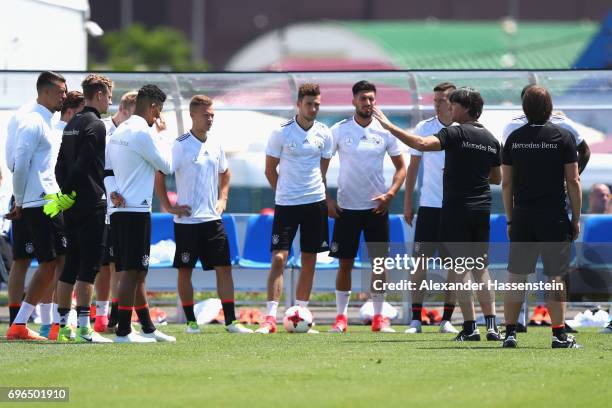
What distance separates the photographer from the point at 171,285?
17.6 m

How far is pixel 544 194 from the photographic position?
39.9ft

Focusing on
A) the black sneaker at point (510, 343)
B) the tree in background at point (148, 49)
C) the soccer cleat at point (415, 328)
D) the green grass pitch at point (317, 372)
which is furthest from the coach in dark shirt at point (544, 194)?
the tree in background at point (148, 49)

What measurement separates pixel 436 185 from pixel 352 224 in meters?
0.92

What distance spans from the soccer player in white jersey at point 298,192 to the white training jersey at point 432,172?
1.01 meters

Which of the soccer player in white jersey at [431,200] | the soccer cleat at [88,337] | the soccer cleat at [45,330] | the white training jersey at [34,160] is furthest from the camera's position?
the soccer player in white jersey at [431,200]

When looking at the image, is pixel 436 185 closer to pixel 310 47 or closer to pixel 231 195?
pixel 231 195

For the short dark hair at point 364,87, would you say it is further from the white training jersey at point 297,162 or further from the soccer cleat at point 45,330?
the soccer cleat at point 45,330

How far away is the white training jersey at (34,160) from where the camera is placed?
1313 centimetres

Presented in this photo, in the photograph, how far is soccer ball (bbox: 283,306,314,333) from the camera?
566 inches

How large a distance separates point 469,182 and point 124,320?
3.18m

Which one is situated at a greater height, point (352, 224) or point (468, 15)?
point (468, 15)

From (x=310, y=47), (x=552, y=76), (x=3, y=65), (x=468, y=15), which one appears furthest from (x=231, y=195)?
(x=468, y=15)

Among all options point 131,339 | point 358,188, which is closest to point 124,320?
point 131,339

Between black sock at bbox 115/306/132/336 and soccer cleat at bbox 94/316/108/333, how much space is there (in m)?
1.47
